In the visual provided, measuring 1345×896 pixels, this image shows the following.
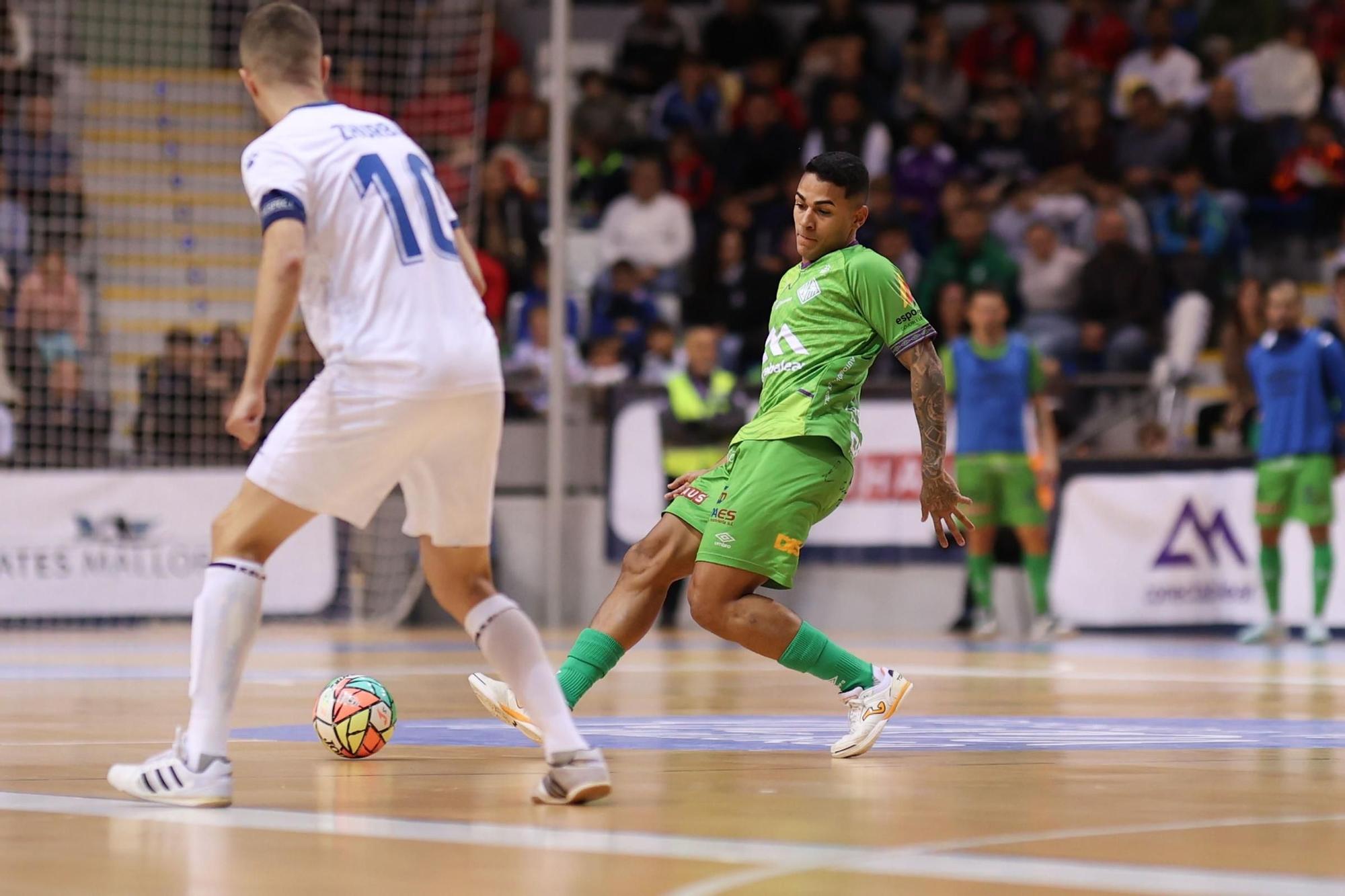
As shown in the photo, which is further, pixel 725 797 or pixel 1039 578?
pixel 1039 578

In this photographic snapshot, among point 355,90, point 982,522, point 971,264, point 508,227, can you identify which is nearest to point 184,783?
point 982,522

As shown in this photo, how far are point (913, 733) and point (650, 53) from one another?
46.8 feet

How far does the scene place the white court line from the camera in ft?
12.3

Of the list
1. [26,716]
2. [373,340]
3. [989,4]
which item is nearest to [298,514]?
[373,340]

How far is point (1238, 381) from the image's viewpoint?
607 inches

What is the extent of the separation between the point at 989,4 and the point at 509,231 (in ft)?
20.3

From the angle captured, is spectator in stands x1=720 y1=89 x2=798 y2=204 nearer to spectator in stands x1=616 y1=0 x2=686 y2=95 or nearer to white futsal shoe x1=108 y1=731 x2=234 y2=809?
spectator in stands x1=616 y1=0 x2=686 y2=95

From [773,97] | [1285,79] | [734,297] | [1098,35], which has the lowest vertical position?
[734,297]

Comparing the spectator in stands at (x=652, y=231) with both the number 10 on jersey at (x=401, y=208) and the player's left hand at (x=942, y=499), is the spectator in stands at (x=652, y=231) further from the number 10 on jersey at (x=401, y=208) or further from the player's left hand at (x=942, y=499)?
the number 10 on jersey at (x=401, y=208)

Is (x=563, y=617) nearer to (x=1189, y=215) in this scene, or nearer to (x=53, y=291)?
(x=53, y=291)

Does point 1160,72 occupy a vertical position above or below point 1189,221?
above

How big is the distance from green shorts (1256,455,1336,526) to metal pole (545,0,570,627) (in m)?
5.38

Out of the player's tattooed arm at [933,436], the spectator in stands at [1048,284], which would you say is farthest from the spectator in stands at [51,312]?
the player's tattooed arm at [933,436]

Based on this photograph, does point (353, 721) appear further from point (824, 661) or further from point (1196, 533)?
point (1196, 533)
